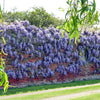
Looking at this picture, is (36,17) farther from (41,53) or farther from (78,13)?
(78,13)

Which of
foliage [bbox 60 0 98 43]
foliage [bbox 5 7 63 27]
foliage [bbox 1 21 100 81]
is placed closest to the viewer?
foliage [bbox 60 0 98 43]

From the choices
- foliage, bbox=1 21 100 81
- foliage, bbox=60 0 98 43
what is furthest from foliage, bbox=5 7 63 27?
foliage, bbox=60 0 98 43

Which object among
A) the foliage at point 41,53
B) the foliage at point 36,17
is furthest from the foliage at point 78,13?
the foliage at point 36,17

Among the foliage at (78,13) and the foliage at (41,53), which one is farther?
the foliage at (41,53)

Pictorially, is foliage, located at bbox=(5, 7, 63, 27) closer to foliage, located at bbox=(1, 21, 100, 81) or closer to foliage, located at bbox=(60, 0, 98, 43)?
foliage, located at bbox=(1, 21, 100, 81)

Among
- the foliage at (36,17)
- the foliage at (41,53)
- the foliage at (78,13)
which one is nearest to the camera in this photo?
the foliage at (78,13)

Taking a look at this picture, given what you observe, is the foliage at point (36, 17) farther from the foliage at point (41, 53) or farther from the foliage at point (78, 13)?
the foliage at point (78, 13)

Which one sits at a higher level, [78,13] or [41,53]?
[78,13]

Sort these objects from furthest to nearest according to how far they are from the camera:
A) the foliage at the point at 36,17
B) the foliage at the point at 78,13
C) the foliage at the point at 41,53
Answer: the foliage at the point at 36,17 → the foliage at the point at 41,53 → the foliage at the point at 78,13

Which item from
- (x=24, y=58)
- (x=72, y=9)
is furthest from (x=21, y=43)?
(x=72, y=9)

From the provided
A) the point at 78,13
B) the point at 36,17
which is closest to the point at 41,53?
the point at 78,13

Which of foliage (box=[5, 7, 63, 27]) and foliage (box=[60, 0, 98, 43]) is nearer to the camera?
foliage (box=[60, 0, 98, 43])

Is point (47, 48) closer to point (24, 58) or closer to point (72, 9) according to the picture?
point (24, 58)

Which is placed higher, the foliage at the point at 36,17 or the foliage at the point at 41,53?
the foliage at the point at 36,17
